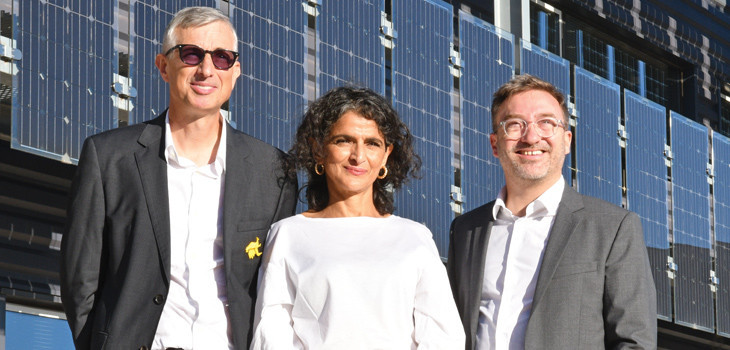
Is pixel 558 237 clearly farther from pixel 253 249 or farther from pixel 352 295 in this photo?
pixel 253 249

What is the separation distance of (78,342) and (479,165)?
31.1 ft

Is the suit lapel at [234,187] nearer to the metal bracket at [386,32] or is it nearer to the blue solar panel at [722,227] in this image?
the metal bracket at [386,32]

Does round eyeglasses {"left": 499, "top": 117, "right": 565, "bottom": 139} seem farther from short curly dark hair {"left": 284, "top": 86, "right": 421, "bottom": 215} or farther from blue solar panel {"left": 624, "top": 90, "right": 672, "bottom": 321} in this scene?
blue solar panel {"left": 624, "top": 90, "right": 672, "bottom": 321}

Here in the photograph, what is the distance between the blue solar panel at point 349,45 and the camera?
12.9 m

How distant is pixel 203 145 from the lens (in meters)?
6.55

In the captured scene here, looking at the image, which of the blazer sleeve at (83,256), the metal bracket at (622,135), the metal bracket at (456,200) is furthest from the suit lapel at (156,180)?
the metal bracket at (622,135)

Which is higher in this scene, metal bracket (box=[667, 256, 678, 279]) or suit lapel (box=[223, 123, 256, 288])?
metal bracket (box=[667, 256, 678, 279])

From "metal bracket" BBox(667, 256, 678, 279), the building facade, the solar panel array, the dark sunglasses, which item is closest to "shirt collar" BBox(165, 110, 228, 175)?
the dark sunglasses

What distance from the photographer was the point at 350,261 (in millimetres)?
6246

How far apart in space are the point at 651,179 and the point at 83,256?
15.1 m

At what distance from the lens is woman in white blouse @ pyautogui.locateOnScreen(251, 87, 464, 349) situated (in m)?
6.15

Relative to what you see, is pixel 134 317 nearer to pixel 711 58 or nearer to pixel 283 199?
pixel 283 199

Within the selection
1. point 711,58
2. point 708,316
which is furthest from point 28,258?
point 711,58

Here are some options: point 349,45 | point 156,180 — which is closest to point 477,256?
point 156,180
